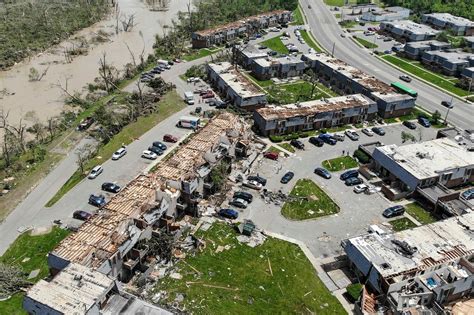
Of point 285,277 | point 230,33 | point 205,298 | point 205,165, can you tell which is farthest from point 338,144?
point 230,33

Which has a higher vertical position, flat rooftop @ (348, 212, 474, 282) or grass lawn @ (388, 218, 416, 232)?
flat rooftop @ (348, 212, 474, 282)

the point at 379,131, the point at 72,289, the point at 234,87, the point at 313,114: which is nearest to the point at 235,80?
the point at 234,87

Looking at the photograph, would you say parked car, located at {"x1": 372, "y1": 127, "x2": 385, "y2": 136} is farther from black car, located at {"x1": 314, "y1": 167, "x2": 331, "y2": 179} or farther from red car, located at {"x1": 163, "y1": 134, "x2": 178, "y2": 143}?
red car, located at {"x1": 163, "y1": 134, "x2": 178, "y2": 143}

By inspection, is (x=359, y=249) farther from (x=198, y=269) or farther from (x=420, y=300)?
(x=198, y=269)

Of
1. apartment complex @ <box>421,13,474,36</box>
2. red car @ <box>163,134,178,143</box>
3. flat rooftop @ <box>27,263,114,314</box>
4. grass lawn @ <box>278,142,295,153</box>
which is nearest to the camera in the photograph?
flat rooftop @ <box>27,263,114,314</box>

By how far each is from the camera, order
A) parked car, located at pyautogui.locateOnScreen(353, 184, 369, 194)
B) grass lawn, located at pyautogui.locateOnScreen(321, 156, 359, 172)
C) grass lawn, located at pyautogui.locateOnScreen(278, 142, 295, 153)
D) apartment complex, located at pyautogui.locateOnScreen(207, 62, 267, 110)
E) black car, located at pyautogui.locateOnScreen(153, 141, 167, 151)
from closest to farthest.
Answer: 1. parked car, located at pyautogui.locateOnScreen(353, 184, 369, 194)
2. grass lawn, located at pyautogui.locateOnScreen(321, 156, 359, 172)
3. black car, located at pyautogui.locateOnScreen(153, 141, 167, 151)
4. grass lawn, located at pyautogui.locateOnScreen(278, 142, 295, 153)
5. apartment complex, located at pyautogui.locateOnScreen(207, 62, 267, 110)

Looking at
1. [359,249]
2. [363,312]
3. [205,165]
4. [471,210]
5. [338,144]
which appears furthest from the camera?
[338,144]

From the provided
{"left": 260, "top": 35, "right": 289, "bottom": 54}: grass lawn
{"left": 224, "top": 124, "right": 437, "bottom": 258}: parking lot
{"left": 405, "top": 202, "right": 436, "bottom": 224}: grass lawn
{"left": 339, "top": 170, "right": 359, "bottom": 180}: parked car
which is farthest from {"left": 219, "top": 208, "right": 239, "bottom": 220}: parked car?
{"left": 260, "top": 35, "right": 289, "bottom": 54}: grass lawn
